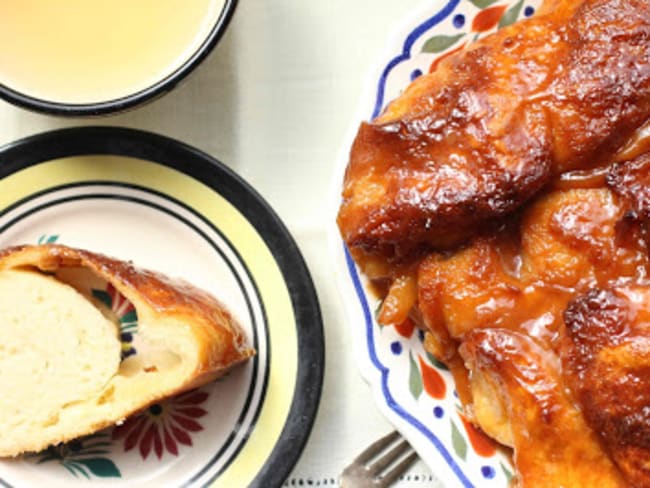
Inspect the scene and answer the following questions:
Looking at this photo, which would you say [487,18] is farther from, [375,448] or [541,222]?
[375,448]

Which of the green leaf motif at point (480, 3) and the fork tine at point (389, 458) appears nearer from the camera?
the green leaf motif at point (480, 3)

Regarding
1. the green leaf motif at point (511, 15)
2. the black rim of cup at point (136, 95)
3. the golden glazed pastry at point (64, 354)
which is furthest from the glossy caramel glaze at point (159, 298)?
the green leaf motif at point (511, 15)

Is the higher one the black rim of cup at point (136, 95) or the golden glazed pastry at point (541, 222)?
the black rim of cup at point (136, 95)

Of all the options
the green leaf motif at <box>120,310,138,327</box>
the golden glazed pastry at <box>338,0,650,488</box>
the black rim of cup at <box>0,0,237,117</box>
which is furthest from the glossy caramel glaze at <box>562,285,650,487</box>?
the green leaf motif at <box>120,310,138,327</box>

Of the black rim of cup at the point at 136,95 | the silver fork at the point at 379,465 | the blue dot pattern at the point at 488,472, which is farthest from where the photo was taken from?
the silver fork at the point at 379,465

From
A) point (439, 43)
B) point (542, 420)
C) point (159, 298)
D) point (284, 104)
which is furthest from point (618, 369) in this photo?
point (284, 104)

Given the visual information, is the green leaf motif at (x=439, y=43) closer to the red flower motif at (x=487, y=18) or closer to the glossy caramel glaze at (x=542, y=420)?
the red flower motif at (x=487, y=18)
